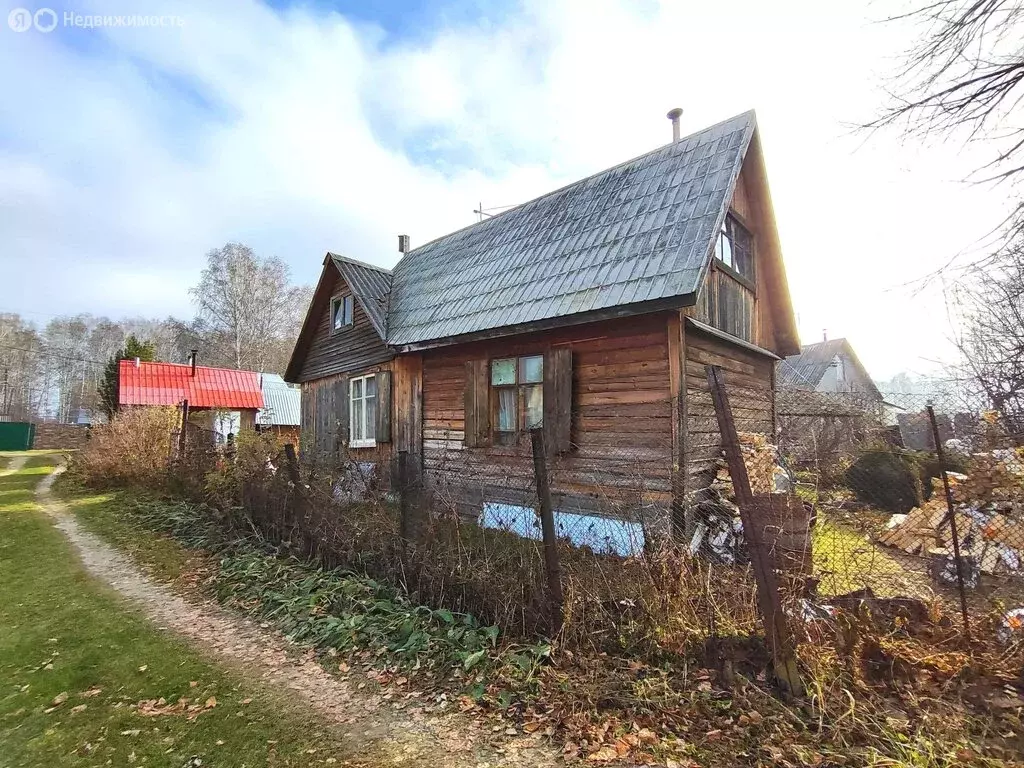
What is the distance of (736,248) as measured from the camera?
30.3 ft

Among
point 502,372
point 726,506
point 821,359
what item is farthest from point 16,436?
point 821,359

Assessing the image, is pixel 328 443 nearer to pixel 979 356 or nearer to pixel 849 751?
pixel 849 751

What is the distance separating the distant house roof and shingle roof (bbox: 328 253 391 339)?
1850cm

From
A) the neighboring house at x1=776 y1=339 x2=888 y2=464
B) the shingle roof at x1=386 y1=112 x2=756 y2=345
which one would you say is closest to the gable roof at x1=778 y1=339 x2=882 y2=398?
the neighboring house at x1=776 y1=339 x2=888 y2=464

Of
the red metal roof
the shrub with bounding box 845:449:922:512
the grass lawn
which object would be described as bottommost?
the grass lawn

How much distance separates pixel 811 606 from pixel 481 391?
6199 millimetres

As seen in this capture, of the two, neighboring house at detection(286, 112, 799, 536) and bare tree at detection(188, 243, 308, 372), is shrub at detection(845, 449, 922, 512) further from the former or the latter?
bare tree at detection(188, 243, 308, 372)

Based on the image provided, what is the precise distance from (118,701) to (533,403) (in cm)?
610

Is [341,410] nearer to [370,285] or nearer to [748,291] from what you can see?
[370,285]

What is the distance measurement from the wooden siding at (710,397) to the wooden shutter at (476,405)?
137 inches

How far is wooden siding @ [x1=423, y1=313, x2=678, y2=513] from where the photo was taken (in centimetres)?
684

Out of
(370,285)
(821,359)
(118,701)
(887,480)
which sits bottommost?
(118,701)

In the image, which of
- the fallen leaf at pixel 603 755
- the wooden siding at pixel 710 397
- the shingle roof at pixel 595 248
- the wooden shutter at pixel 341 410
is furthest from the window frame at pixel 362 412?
the fallen leaf at pixel 603 755

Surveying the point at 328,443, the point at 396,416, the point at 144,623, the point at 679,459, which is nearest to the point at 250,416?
the point at 328,443
